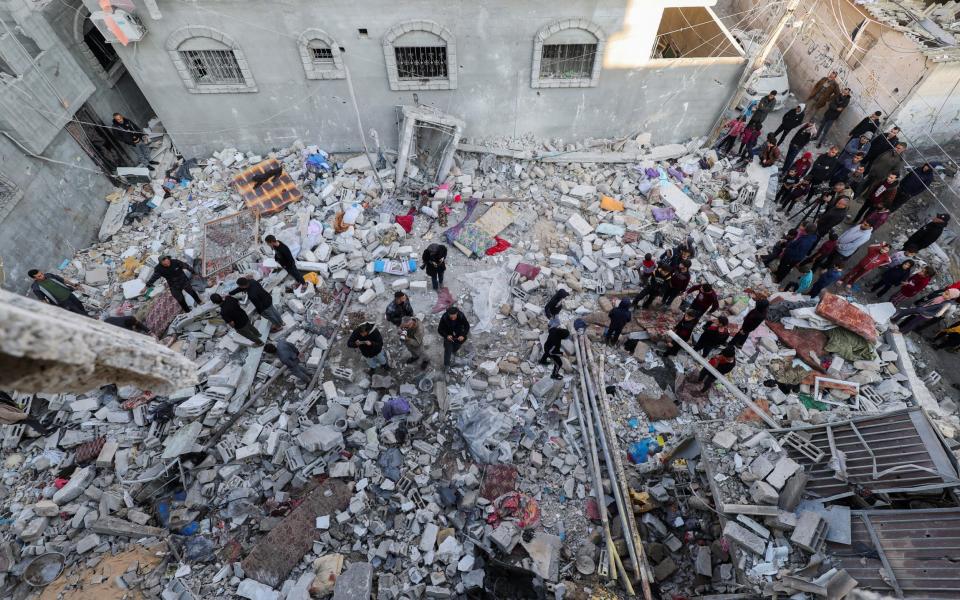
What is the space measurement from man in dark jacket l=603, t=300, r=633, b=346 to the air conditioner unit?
35.9 feet

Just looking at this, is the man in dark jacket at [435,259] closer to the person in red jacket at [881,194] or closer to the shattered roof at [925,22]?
the person in red jacket at [881,194]

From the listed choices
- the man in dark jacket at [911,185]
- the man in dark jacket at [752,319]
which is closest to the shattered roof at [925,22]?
the man in dark jacket at [911,185]

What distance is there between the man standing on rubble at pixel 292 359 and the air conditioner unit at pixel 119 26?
7393 millimetres

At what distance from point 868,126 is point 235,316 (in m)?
14.5

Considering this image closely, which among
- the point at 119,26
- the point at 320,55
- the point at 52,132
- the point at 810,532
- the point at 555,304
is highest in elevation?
the point at 119,26

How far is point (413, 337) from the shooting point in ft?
25.3

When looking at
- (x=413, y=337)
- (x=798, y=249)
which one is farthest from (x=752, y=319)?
(x=413, y=337)

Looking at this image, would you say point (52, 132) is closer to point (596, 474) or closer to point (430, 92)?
point (430, 92)

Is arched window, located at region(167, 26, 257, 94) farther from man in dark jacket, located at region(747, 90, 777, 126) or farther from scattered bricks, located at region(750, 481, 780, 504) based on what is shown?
scattered bricks, located at region(750, 481, 780, 504)

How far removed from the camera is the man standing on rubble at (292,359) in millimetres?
7508

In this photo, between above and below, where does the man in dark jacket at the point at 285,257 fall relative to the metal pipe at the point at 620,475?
above

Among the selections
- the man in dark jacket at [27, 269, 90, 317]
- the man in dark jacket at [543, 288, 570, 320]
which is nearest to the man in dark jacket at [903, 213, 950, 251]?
the man in dark jacket at [543, 288, 570, 320]

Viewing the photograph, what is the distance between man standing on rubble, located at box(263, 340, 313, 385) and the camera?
751cm

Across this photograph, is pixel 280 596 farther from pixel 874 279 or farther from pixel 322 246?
pixel 874 279
